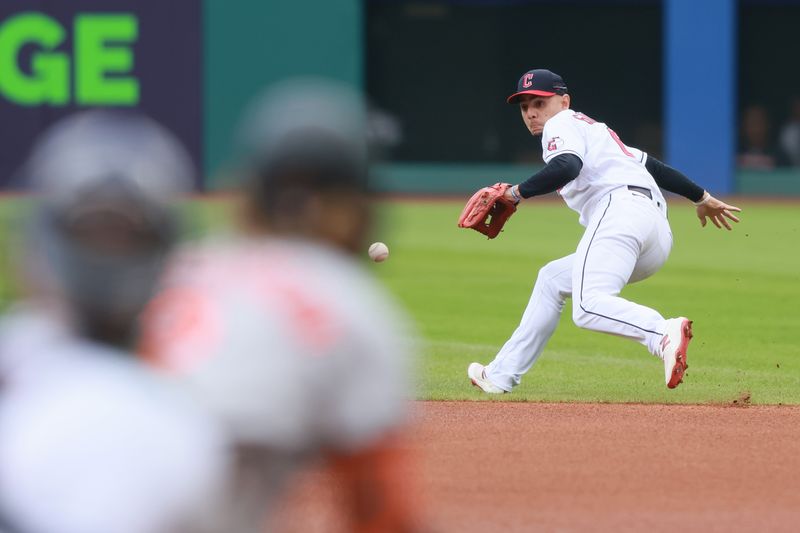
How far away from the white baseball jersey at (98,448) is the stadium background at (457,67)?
26.2m

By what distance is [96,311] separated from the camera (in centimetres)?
228

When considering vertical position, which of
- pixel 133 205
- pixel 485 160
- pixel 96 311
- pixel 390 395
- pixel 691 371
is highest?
pixel 133 205

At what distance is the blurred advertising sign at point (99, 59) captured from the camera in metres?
28.7

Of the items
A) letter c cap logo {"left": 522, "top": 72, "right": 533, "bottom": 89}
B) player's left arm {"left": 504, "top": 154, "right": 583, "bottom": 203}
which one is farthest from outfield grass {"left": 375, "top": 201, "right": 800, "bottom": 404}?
letter c cap logo {"left": 522, "top": 72, "right": 533, "bottom": 89}

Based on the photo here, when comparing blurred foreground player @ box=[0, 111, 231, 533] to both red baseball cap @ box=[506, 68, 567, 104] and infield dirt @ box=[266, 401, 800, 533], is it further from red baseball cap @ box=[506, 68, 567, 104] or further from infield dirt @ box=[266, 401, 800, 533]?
red baseball cap @ box=[506, 68, 567, 104]

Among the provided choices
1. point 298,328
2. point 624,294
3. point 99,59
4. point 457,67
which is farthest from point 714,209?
point 99,59

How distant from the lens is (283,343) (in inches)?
93.1

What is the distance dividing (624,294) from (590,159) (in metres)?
6.31

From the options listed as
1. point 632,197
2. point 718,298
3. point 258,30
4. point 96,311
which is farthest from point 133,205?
point 258,30

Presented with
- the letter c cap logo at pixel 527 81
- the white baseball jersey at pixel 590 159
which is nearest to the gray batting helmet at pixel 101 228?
the white baseball jersey at pixel 590 159

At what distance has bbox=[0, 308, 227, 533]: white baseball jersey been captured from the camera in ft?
6.75

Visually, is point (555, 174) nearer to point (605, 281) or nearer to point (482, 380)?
point (605, 281)

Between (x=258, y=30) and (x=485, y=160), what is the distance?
16.3 ft

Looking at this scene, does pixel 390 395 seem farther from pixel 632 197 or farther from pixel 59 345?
pixel 632 197
